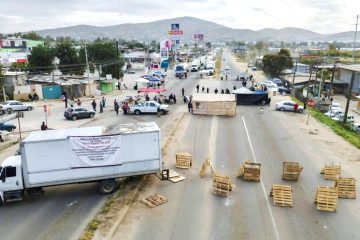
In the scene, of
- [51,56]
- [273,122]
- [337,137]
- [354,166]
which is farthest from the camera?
[51,56]

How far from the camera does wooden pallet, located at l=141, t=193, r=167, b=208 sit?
15921 millimetres

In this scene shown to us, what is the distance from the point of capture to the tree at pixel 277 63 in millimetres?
82812

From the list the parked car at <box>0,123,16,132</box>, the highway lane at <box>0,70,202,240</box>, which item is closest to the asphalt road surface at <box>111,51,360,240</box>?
the highway lane at <box>0,70,202,240</box>

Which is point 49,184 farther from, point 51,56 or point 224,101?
point 51,56

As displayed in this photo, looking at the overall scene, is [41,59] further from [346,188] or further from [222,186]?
[346,188]

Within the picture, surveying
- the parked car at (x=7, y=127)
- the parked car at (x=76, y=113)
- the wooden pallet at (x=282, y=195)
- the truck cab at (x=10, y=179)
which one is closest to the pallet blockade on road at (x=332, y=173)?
the wooden pallet at (x=282, y=195)

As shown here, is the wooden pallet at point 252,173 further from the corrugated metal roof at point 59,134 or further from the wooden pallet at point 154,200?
the corrugated metal roof at point 59,134

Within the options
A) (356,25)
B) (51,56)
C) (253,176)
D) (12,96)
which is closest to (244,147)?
(253,176)

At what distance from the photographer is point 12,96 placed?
4944 cm

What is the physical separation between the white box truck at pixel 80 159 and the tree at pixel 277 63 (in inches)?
2815

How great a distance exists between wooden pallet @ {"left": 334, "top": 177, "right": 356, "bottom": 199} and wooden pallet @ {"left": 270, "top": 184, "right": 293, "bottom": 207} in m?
3.03

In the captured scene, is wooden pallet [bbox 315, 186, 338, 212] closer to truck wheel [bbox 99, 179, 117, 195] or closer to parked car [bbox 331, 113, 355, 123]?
truck wheel [bbox 99, 179, 117, 195]

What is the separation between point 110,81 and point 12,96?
52.1 feet

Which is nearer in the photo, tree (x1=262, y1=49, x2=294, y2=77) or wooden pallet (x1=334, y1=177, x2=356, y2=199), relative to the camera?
wooden pallet (x1=334, y1=177, x2=356, y2=199)
